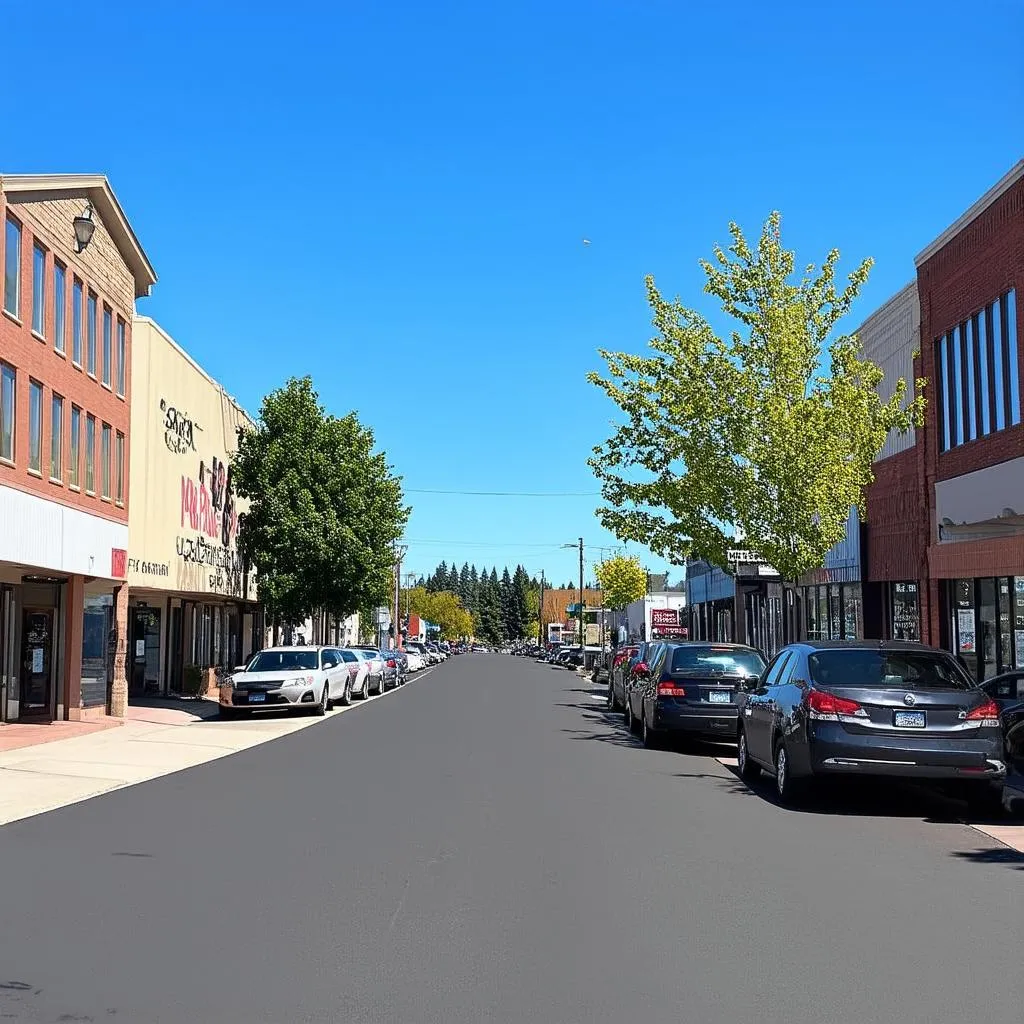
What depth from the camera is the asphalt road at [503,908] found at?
609 centimetres

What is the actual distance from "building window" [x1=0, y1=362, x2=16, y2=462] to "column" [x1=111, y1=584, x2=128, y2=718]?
22.6 ft

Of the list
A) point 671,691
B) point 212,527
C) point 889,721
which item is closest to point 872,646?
point 889,721

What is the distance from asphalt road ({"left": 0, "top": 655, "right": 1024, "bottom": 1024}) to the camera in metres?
6.09

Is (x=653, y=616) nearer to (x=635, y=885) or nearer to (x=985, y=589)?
(x=985, y=589)

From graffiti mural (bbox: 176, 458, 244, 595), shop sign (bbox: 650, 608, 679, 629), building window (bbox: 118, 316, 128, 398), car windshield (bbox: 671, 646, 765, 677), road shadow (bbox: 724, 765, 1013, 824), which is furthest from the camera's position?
shop sign (bbox: 650, 608, 679, 629)

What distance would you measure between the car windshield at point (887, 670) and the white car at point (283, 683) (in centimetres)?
1728

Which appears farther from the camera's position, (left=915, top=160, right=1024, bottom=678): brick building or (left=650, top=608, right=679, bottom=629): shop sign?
(left=650, top=608, right=679, bottom=629): shop sign

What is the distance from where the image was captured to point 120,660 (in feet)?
92.2

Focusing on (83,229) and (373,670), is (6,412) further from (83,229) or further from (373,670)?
(373,670)

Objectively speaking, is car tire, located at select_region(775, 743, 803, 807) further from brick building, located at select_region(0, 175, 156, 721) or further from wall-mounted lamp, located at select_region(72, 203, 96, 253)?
wall-mounted lamp, located at select_region(72, 203, 96, 253)

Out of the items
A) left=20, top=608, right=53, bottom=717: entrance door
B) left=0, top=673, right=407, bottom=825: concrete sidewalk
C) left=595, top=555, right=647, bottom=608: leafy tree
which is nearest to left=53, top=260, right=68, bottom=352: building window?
left=20, top=608, right=53, bottom=717: entrance door

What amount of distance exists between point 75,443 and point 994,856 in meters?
20.1

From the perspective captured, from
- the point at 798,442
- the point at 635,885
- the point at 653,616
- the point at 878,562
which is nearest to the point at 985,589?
the point at 798,442

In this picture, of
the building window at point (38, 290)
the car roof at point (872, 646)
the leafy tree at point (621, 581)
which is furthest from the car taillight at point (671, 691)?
the leafy tree at point (621, 581)
